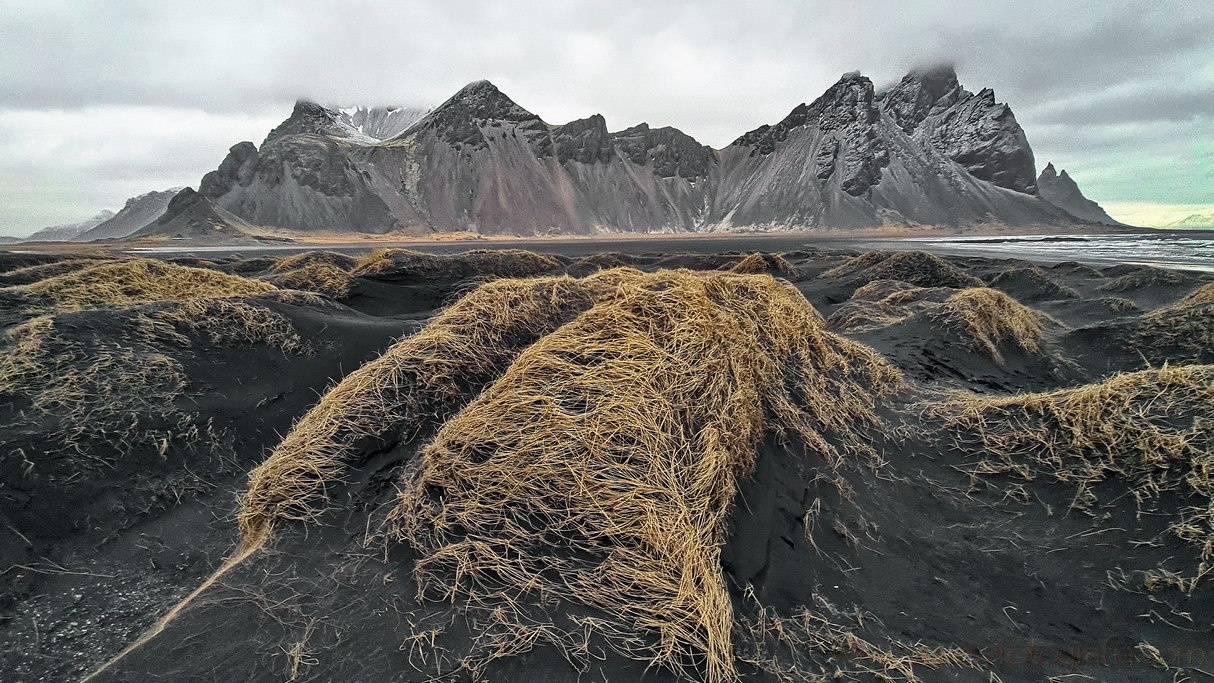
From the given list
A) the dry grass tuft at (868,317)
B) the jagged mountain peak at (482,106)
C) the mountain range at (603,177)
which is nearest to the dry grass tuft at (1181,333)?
the dry grass tuft at (868,317)

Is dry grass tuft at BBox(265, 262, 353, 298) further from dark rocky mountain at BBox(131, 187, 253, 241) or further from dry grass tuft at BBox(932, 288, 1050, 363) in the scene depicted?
dark rocky mountain at BBox(131, 187, 253, 241)

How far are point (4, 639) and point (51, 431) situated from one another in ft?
8.05

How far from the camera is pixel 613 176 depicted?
165 m

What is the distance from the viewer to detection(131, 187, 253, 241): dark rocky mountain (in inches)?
4055

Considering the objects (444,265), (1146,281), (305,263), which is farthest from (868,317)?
(305,263)

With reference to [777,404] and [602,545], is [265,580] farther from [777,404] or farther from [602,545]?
[777,404]

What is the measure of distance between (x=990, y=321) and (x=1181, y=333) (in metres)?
3.44

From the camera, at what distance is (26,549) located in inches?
169

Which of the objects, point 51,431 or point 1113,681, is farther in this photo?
point 51,431

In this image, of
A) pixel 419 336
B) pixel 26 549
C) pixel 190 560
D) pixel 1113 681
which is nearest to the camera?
pixel 1113 681

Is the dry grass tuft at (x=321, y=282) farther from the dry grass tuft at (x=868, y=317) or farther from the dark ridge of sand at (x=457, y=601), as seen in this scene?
the dry grass tuft at (x=868, y=317)

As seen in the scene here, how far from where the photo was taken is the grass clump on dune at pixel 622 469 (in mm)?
3115

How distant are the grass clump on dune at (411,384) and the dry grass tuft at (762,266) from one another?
18.0m

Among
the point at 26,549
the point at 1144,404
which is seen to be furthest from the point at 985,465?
the point at 26,549
